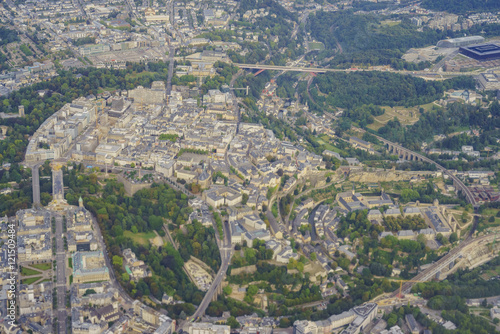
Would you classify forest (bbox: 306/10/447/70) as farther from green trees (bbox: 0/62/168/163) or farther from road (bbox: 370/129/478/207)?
green trees (bbox: 0/62/168/163)

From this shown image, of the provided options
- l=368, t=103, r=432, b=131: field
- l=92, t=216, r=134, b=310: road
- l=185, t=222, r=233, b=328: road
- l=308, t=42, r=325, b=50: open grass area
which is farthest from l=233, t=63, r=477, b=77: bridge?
l=92, t=216, r=134, b=310: road

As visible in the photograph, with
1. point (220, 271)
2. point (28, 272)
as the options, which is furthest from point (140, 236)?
point (28, 272)

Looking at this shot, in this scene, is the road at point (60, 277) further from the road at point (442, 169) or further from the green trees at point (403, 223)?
the road at point (442, 169)

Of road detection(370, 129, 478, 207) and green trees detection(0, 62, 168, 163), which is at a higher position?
green trees detection(0, 62, 168, 163)

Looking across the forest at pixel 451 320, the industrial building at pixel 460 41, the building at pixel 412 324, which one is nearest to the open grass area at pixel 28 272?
the forest at pixel 451 320

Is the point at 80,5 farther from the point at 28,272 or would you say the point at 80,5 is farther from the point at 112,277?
the point at 112,277

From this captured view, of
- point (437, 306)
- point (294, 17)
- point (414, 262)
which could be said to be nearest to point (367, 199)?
point (414, 262)

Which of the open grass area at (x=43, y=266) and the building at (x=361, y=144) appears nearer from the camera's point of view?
the open grass area at (x=43, y=266)
